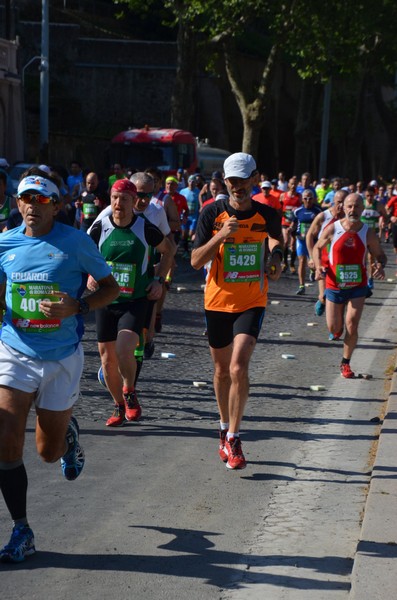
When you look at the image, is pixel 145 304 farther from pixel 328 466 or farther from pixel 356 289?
pixel 356 289

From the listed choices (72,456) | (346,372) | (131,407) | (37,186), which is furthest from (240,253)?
(346,372)

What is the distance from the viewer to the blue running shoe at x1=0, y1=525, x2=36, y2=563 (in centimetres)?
562

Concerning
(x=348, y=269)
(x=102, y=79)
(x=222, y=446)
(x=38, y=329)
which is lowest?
(x=102, y=79)

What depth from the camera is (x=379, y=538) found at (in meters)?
6.00

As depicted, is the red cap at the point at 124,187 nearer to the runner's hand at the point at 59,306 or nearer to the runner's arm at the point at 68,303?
the runner's arm at the point at 68,303

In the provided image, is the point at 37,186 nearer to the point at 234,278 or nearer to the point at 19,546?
the point at 19,546

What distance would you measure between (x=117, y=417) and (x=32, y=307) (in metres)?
3.20

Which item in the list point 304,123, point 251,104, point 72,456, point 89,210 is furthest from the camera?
point 304,123

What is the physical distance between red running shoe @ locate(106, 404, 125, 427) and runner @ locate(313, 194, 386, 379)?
10.7 feet

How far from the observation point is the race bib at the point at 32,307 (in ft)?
19.2

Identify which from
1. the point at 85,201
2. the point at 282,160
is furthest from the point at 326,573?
the point at 282,160

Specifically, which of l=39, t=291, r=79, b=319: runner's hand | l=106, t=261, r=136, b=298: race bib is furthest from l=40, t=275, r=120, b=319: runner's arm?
l=106, t=261, r=136, b=298: race bib

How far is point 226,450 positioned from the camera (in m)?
7.73

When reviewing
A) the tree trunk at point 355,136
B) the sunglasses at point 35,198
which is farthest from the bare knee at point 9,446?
the tree trunk at point 355,136
